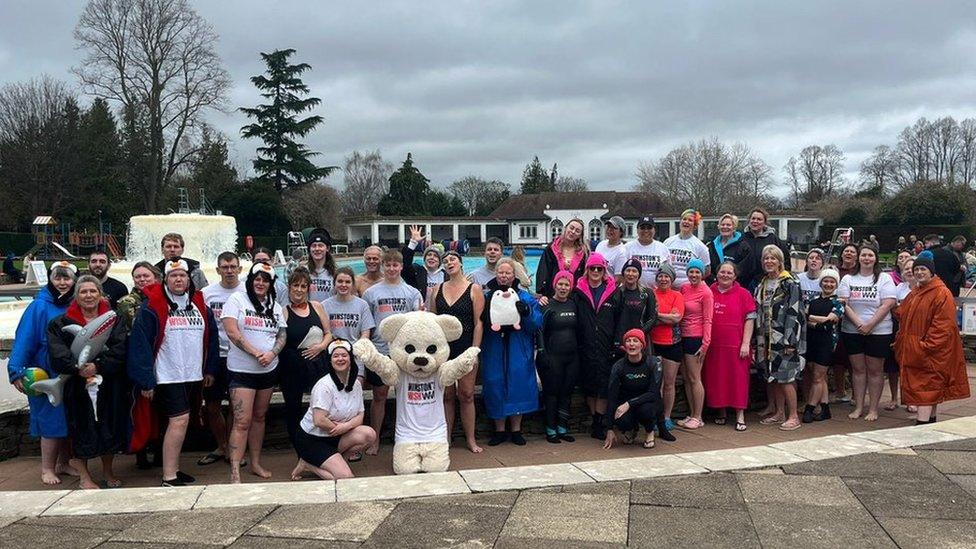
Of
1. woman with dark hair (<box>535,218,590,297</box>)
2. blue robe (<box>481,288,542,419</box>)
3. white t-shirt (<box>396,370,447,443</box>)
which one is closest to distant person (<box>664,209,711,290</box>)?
woman with dark hair (<box>535,218,590,297</box>)

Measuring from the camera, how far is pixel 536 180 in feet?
262

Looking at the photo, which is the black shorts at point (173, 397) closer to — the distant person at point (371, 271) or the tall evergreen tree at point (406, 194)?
the distant person at point (371, 271)

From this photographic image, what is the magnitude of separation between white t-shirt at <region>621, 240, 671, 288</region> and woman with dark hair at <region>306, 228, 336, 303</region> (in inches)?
117

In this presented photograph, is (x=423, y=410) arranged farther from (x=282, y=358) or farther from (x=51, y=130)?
(x=51, y=130)

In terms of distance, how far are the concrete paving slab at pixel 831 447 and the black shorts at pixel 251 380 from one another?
385cm

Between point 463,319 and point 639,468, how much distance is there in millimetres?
1934

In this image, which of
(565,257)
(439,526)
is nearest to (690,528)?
(439,526)

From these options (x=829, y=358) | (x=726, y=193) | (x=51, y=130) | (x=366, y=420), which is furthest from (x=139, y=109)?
(x=726, y=193)

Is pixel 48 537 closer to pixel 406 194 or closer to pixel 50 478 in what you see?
pixel 50 478

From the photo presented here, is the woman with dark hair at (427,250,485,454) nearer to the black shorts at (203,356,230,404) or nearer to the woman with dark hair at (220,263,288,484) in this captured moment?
the woman with dark hair at (220,263,288,484)

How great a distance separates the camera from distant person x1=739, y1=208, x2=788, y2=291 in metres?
6.96

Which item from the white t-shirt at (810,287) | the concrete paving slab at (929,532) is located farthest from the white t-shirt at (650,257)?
the concrete paving slab at (929,532)

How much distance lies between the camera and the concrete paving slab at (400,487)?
400cm

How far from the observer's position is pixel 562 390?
6.02 m
